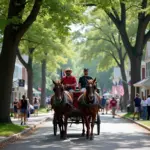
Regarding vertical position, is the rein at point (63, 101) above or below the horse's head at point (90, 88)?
below

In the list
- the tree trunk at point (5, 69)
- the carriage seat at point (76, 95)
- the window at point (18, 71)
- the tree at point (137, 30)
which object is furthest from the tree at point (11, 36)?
the window at point (18, 71)

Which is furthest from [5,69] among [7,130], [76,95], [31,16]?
[76,95]

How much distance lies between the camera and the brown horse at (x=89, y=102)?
17.7 metres

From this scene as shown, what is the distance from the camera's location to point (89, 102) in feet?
58.9

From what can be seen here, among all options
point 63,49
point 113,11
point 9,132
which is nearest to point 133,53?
point 113,11

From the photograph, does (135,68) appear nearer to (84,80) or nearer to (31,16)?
(31,16)

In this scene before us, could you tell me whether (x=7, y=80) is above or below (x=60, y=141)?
above

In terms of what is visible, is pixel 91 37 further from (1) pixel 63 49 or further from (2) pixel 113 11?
(2) pixel 113 11

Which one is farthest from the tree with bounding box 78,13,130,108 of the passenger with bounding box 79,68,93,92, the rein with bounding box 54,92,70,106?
the rein with bounding box 54,92,70,106

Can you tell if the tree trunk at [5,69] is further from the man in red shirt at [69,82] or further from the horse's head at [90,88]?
the horse's head at [90,88]

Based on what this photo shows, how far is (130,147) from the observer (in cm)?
1596

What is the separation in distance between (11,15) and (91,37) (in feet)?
125

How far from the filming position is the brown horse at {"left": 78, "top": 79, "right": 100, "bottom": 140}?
58.0ft

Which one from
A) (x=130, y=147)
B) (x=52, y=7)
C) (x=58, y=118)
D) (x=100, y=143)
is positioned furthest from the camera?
(x=52, y=7)
